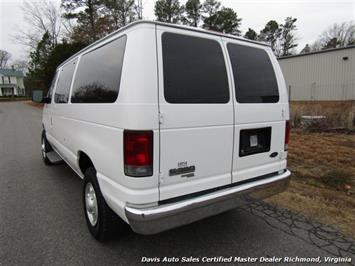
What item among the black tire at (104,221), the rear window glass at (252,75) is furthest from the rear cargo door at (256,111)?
the black tire at (104,221)

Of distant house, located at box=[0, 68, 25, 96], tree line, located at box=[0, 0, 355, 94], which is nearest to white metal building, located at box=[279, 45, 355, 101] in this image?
tree line, located at box=[0, 0, 355, 94]

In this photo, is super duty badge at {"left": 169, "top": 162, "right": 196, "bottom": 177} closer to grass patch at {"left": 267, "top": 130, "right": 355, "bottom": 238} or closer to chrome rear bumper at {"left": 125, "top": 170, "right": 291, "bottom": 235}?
chrome rear bumper at {"left": 125, "top": 170, "right": 291, "bottom": 235}

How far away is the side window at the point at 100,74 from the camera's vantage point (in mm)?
2217

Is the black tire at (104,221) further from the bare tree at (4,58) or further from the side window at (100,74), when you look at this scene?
the bare tree at (4,58)

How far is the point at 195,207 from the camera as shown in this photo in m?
2.17

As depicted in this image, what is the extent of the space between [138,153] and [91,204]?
1309 mm

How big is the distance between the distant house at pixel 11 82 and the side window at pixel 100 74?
8374 cm

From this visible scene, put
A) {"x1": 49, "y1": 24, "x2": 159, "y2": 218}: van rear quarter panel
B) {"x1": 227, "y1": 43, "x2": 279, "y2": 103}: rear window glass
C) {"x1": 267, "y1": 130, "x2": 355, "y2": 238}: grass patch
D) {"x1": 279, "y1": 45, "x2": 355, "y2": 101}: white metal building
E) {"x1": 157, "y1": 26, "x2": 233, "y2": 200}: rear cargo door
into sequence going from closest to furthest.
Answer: {"x1": 49, "y1": 24, "x2": 159, "y2": 218}: van rear quarter panel, {"x1": 157, "y1": 26, "x2": 233, "y2": 200}: rear cargo door, {"x1": 227, "y1": 43, "x2": 279, "y2": 103}: rear window glass, {"x1": 267, "y1": 130, "x2": 355, "y2": 238}: grass patch, {"x1": 279, "y1": 45, "x2": 355, "y2": 101}: white metal building

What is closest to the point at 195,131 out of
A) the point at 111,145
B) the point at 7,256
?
the point at 111,145

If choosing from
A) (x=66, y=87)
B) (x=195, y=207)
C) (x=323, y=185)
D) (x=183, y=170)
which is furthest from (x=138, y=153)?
(x=323, y=185)

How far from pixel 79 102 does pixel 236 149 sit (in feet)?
6.65

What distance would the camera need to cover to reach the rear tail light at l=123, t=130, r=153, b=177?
76.5 inches

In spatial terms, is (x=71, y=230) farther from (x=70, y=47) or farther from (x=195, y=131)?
(x=70, y=47)

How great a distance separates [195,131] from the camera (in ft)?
7.19
